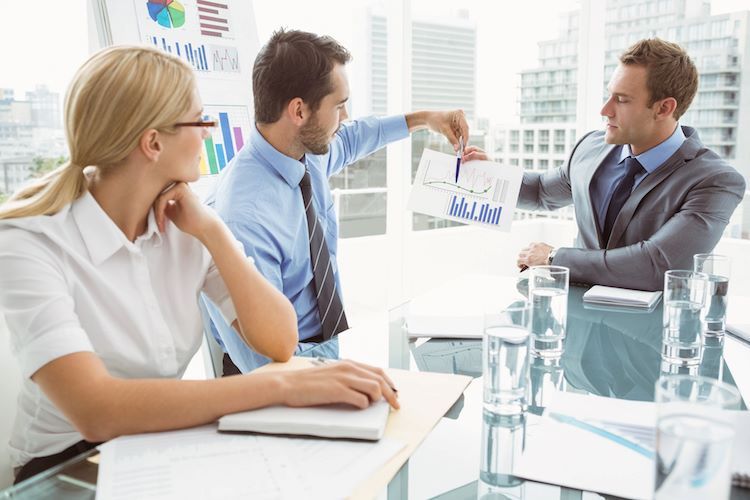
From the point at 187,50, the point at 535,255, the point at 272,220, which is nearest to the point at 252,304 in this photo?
the point at 272,220

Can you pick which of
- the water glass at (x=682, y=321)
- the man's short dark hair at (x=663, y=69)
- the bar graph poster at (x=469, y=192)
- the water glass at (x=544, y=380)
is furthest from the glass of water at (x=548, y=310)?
the man's short dark hair at (x=663, y=69)

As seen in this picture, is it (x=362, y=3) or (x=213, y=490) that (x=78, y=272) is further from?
(x=362, y=3)

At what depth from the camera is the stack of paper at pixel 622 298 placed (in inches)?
70.5

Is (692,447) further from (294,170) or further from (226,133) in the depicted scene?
(226,133)

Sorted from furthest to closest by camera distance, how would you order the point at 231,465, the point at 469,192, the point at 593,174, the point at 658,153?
the point at 593,174 < the point at 658,153 < the point at 469,192 < the point at 231,465

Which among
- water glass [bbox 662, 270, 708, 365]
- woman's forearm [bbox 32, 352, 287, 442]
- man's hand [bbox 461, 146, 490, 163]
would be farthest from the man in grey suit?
woman's forearm [bbox 32, 352, 287, 442]

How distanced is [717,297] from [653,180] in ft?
2.63

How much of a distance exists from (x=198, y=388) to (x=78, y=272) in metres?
0.37

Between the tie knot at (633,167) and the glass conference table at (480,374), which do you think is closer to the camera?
the glass conference table at (480,374)

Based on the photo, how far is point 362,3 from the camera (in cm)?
497

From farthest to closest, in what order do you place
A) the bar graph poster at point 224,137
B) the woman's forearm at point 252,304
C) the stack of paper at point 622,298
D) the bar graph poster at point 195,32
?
the bar graph poster at point 224,137 < the bar graph poster at point 195,32 < the stack of paper at point 622,298 < the woman's forearm at point 252,304

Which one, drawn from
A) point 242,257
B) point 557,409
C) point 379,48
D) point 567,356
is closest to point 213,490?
point 557,409

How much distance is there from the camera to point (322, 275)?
197 cm

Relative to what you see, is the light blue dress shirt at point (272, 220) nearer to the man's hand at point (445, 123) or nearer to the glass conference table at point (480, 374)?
the glass conference table at point (480, 374)
